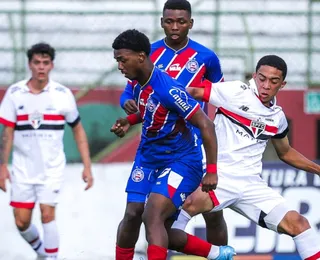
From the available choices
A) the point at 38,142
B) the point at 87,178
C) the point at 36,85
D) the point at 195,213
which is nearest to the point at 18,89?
the point at 36,85

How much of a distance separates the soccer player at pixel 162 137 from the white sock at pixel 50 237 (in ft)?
8.50

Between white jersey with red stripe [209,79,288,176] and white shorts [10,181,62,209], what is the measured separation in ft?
9.02

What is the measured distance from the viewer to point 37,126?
10.5 metres

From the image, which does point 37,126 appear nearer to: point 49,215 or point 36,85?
point 36,85

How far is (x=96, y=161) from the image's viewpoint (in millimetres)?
12438

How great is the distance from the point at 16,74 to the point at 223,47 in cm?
275

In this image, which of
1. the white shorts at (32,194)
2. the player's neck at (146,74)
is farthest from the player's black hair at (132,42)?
the white shorts at (32,194)

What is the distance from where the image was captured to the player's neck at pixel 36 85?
10.7 metres

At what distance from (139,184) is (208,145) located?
0.83 meters

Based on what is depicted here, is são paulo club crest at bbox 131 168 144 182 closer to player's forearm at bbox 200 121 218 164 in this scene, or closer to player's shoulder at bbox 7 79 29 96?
player's forearm at bbox 200 121 218 164

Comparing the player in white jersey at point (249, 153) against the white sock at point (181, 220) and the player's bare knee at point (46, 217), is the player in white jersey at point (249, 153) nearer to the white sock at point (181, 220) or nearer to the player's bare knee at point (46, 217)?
the white sock at point (181, 220)

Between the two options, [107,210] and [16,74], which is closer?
[107,210]

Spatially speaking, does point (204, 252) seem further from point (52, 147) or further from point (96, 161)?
point (96, 161)

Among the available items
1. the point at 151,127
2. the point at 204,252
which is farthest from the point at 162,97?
the point at 204,252
